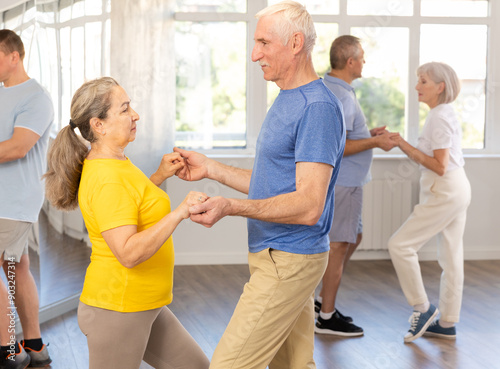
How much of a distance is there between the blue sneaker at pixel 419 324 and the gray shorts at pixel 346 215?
1.84 ft

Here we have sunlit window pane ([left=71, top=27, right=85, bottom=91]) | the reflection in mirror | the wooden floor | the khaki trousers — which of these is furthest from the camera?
sunlit window pane ([left=71, top=27, right=85, bottom=91])

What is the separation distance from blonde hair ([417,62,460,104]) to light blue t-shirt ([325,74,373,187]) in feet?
1.48

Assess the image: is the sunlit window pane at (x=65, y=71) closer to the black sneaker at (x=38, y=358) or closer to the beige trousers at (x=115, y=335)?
the black sneaker at (x=38, y=358)

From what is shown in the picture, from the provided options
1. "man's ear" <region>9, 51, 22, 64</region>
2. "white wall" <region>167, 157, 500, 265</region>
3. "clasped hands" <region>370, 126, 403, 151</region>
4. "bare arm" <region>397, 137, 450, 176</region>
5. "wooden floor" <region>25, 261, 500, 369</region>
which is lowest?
"wooden floor" <region>25, 261, 500, 369</region>

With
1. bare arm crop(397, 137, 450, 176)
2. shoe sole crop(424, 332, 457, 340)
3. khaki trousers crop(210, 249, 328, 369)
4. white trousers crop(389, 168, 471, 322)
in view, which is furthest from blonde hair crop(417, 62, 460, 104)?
khaki trousers crop(210, 249, 328, 369)

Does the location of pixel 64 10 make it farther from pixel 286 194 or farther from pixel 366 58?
pixel 366 58

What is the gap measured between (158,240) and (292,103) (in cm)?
57

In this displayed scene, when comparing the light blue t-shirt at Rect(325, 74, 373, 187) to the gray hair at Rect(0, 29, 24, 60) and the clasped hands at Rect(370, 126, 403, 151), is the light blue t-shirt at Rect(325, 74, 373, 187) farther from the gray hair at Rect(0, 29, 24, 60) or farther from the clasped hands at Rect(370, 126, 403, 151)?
the gray hair at Rect(0, 29, 24, 60)

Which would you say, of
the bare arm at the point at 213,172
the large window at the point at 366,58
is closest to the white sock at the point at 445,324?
the bare arm at the point at 213,172

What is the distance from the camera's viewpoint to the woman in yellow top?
6.10 feet

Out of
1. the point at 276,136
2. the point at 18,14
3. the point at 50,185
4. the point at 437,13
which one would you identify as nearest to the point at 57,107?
the point at 18,14

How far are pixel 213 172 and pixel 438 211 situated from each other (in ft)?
5.88

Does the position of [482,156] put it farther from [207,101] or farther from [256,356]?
[256,356]

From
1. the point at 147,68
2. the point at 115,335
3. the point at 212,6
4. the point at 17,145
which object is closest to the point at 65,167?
the point at 115,335
